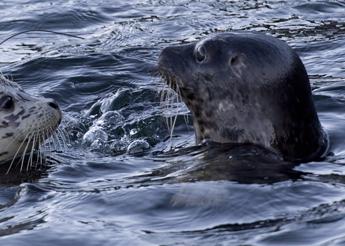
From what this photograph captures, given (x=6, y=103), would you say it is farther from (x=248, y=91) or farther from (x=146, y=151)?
(x=248, y=91)

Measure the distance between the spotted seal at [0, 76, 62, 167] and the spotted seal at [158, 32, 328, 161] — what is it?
89 cm

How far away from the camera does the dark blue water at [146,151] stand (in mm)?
6332

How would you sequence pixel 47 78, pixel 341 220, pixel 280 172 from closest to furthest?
1. pixel 341 220
2. pixel 280 172
3. pixel 47 78

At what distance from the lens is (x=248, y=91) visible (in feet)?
25.5

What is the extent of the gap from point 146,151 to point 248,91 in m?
1.08

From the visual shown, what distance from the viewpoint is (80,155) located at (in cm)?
854

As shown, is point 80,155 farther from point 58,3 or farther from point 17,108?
point 58,3

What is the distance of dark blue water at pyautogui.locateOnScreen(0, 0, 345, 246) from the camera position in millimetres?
6332

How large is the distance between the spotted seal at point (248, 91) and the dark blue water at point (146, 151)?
192 mm

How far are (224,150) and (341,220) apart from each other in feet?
5.32

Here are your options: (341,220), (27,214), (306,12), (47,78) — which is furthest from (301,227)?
(306,12)

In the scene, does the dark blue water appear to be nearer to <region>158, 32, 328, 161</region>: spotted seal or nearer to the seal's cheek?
<region>158, 32, 328, 161</region>: spotted seal

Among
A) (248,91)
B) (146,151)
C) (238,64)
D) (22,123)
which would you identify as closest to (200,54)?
(238,64)

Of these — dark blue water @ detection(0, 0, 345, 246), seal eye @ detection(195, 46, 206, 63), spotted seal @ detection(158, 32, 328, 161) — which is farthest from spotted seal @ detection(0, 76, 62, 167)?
seal eye @ detection(195, 46, 206, 63)
